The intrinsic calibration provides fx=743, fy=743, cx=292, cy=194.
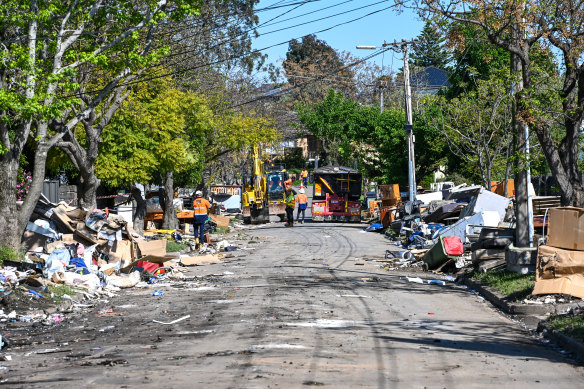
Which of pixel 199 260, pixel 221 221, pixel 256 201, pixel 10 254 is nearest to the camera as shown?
pixel 10 254

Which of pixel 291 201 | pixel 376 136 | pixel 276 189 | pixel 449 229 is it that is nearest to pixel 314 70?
pixel 376 136

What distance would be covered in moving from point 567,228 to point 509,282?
2.21 meters

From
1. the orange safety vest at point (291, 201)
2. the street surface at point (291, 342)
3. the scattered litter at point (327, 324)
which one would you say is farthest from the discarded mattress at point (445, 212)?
the scattered litter at point (327, 324)

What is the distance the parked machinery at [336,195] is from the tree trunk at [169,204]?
1075 centimetres

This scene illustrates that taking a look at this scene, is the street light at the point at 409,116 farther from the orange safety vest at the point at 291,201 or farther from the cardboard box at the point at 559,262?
the cardboard box at the point at 559,262

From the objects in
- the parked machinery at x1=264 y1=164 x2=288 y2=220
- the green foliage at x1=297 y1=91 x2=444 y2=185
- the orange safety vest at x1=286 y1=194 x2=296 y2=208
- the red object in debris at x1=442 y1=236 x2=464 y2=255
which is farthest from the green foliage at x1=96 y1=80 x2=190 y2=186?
the green foliage at x1=297 y1=91 x2=444 y2=185

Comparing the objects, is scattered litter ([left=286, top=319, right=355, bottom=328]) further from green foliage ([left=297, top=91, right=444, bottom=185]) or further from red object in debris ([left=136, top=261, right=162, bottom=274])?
green foliage ([left=297, top=91, right=444, bottom=185])

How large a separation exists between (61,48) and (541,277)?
1073 centimetres

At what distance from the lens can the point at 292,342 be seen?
28.6ft

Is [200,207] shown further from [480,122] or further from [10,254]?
[480,122]

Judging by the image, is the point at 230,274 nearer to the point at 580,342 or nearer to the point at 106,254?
the point at 106,254

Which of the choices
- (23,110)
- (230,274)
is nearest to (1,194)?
(23,110)

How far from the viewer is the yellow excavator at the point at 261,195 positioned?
39.4 m

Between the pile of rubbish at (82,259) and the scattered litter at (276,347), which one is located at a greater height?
the pile of rubbish at (82,259)
